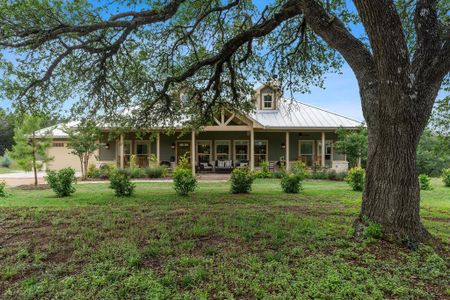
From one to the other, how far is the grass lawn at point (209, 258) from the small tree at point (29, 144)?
8044 mm

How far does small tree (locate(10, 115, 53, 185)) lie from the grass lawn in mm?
8044

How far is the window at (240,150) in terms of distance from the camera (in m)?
21.2

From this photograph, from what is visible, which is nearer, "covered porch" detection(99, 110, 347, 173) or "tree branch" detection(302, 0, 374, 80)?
"tree branch" detection(302, 0, 374, 80)

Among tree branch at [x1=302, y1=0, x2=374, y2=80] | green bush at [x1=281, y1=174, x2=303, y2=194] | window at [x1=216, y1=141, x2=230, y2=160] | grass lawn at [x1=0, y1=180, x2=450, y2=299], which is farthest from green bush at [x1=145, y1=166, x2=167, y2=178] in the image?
tree branch at [x1=302, y1=0, x2=374, y2=80]

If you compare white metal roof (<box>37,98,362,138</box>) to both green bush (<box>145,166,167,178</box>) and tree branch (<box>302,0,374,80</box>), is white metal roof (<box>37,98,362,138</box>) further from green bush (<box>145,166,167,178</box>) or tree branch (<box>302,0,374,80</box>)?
tree branch (<box>302,0,374,80</box>)

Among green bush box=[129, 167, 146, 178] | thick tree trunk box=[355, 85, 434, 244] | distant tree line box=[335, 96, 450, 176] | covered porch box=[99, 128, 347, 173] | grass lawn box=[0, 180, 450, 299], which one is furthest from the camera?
covered porch box=[99, 128, 347, 173]

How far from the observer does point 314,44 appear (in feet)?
28.7

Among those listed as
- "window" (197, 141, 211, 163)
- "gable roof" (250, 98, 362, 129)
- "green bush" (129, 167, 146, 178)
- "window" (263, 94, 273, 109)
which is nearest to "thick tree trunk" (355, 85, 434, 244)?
"gable roof" (250, 98, 362, 129)

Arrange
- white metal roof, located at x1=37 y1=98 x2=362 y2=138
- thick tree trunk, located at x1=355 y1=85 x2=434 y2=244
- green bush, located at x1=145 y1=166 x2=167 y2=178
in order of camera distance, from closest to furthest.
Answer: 1. thick tree trunk, located at x1=355 y1=85 x2=434 y2=244
2. green bush, located at x1=145 y1=166 x2=167 y2=178
3. white metal roof, located at x1=37 y1=98 x2=362 y2=138

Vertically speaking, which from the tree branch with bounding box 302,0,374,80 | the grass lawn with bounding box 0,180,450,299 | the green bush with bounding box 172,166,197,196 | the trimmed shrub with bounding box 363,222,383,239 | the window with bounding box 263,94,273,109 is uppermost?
the window with bounding box 263,94,273,109

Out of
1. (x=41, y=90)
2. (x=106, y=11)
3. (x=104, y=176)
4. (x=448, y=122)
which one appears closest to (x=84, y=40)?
(x=106, y=11)

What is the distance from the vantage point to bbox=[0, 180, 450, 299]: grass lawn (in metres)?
3.05

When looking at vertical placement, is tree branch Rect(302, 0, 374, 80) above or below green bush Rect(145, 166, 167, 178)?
above

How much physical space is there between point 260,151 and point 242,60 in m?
13.2
